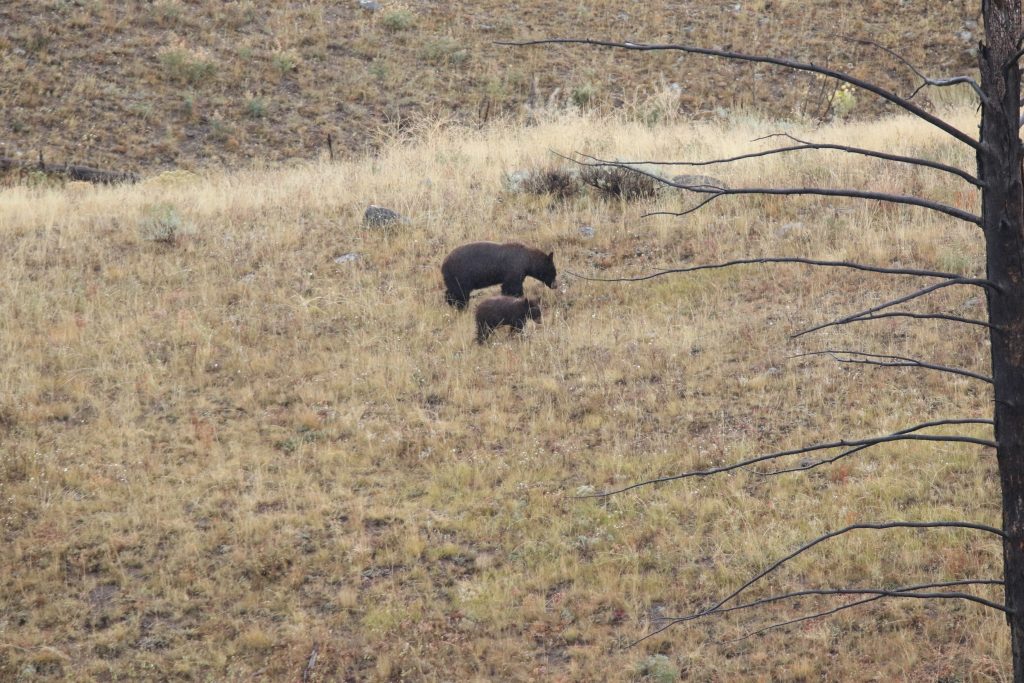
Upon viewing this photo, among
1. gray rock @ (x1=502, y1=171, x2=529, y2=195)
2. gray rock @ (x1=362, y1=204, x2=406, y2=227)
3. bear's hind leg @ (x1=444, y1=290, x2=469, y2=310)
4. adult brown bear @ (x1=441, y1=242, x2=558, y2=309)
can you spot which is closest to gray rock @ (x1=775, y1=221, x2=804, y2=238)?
adult brown bear @ (x1=441, y1=242, x2=558, y2=309)

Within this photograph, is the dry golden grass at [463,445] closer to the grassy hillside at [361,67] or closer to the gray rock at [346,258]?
the gray rock at [346,258]

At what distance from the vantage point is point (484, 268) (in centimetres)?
1305

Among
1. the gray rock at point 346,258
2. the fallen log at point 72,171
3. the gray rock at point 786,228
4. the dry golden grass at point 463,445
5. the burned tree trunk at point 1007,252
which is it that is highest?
the burned tree trunk at point 1007,252

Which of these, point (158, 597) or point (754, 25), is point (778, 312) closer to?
point (158, 597)

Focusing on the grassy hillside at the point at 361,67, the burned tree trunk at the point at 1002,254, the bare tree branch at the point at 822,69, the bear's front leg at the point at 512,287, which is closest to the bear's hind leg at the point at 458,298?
the bear's front leg at the point at 512,287

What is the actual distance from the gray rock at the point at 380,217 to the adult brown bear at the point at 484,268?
111 inches

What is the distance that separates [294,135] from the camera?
27.1 meters

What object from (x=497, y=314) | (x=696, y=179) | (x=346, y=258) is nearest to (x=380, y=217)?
(x=346, y=258)

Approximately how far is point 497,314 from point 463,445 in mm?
2394

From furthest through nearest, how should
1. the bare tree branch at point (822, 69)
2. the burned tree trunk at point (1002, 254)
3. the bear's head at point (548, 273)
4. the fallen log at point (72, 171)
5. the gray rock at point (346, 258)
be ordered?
the fallen log at point (72, 171) → the gray rock at point (346, 258) → the bear's head at point (548, 273) → the burned tree trunk at point (1002, 254) → the bare tree branch at point (822, 69)

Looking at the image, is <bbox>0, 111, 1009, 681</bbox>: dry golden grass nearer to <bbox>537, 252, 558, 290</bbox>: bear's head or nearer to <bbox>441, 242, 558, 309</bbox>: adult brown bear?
<bbox>537, 252, 558, 290</bbox>: bear's head

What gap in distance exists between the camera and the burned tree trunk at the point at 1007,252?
3670mm

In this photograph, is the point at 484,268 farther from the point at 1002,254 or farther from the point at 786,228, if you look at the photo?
the point at 1002,254

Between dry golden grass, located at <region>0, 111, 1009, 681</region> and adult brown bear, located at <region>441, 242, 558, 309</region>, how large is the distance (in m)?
0.38
